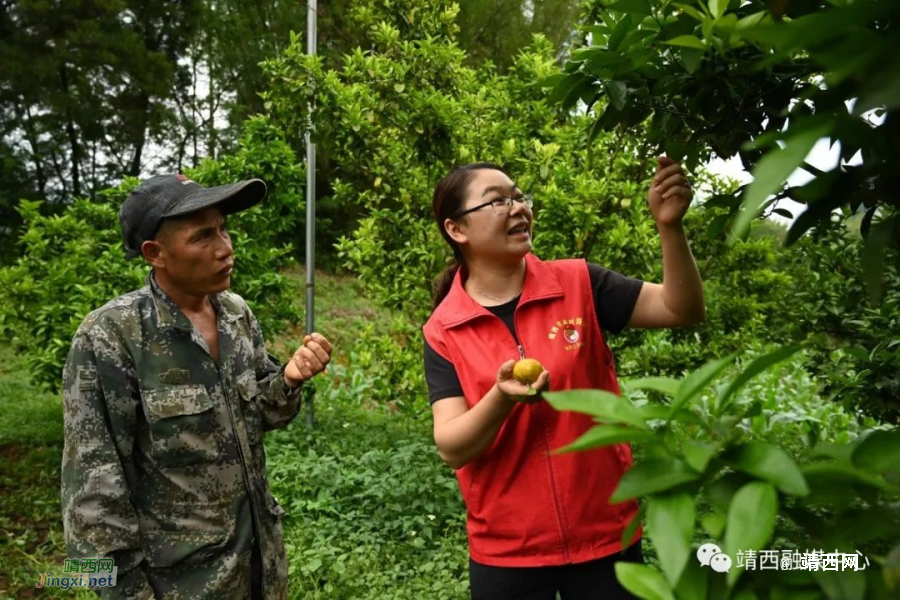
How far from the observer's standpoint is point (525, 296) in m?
1.88

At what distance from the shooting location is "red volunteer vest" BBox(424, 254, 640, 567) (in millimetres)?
1741

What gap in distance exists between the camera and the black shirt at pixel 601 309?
1.88 m

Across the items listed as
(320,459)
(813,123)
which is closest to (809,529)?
(813,123)

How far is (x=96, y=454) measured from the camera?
1.90 metres

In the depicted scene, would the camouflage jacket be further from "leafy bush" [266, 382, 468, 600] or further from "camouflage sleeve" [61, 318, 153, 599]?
"leafy bush" [266, 382, 468, 600]

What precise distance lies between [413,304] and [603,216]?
50.2 inches

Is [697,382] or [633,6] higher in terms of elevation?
[633,6]

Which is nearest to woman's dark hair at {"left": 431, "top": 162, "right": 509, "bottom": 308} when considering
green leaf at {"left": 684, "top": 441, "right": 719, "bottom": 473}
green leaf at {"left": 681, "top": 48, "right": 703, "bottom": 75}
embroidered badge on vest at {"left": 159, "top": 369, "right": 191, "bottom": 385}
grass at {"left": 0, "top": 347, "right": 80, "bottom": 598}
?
embroidered badge on vest at {"left": 159, "top": 369, "right": 191, "bottom": 385}

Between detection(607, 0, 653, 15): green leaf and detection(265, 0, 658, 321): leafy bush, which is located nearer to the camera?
detection(607, 0, 653, 15): green leaf

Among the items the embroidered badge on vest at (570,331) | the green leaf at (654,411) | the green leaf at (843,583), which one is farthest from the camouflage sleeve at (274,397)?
the green leaf at (843,583)

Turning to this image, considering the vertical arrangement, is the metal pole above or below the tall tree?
below

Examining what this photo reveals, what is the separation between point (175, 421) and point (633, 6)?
150 centimetres

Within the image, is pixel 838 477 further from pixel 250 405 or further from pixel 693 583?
pixel 250 405

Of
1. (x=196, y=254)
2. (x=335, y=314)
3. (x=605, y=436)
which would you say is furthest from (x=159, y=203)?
(x=335, y=314)
